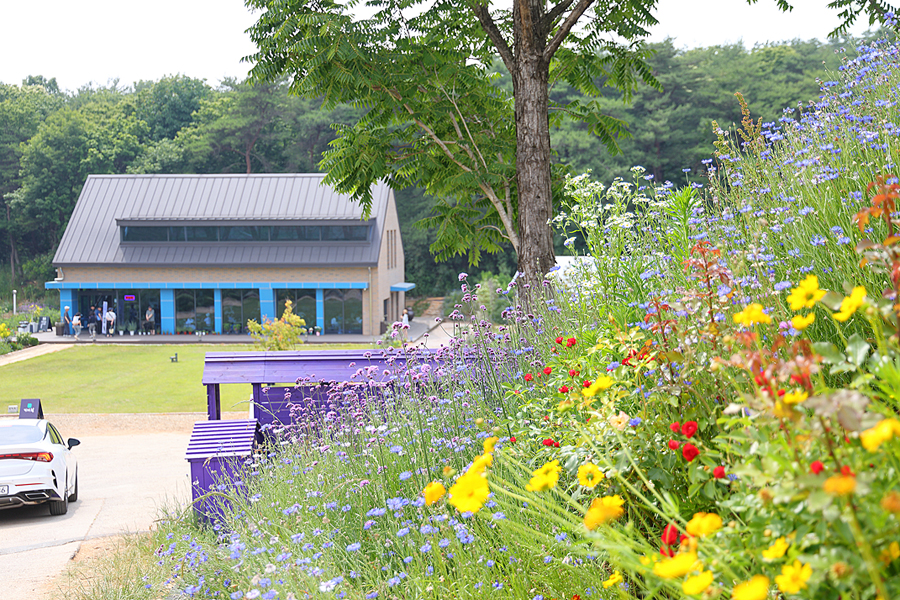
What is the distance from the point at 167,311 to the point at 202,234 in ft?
13.8

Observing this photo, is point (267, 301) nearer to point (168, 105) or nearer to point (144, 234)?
point (144, 234)

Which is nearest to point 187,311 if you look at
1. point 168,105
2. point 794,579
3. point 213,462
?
point 213,462

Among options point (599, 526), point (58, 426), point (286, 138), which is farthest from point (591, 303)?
point (286, 138)

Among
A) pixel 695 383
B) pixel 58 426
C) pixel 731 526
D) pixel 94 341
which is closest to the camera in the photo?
pixel 731 526

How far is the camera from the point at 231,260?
33.2m

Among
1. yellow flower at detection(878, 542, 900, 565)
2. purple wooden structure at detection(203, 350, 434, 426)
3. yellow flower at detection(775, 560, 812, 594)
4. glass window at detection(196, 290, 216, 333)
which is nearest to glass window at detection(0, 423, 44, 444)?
purple wooden structure at detection(203, 350, 434, 426)

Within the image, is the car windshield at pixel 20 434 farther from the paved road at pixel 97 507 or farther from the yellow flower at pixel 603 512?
the yellow flower at pixel 603 512

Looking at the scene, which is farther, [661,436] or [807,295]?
[661,436]

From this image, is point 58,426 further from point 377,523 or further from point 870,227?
point 870,227

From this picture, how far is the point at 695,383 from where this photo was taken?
8.08ft

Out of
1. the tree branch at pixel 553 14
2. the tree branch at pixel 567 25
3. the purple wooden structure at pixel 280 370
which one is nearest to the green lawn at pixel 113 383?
the purple wooden structure at pixel 280 370

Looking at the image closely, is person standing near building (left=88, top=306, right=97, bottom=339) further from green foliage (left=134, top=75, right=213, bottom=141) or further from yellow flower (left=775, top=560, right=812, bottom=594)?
yellow flower (left=775, top=560, right=812, bottom=594)

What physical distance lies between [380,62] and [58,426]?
1077 cm

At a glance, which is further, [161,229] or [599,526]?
[161,229]
